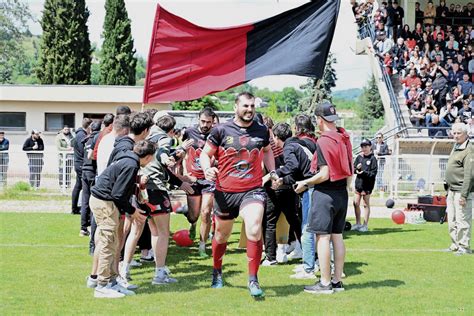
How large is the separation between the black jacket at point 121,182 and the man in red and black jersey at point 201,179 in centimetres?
309

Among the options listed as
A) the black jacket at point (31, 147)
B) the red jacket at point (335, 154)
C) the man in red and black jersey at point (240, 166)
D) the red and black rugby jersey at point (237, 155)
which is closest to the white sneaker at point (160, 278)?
the man in red and black jersey at point (240, 166)

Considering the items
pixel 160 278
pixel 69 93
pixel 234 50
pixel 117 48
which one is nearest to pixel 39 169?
pixel 69 93

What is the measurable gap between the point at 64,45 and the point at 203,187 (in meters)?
35.7

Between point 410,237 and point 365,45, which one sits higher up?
point 365,45

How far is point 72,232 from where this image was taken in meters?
14.5

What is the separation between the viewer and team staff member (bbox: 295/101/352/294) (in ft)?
29.1

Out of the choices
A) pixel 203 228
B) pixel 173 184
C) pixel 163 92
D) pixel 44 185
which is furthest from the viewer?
pixel 44 185

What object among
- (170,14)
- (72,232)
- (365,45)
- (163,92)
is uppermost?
(365,45)

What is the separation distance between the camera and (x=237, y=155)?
8.77 meters

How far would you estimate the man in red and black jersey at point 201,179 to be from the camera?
11688mm

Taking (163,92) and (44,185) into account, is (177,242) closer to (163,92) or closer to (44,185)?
(163,92)

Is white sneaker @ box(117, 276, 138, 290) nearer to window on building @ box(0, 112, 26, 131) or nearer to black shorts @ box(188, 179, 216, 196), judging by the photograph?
black shorts @ box(188, 179, 216, 196)

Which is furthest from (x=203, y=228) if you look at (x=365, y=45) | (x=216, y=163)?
(x=365, y=45)

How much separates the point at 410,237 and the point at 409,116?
14.7m
